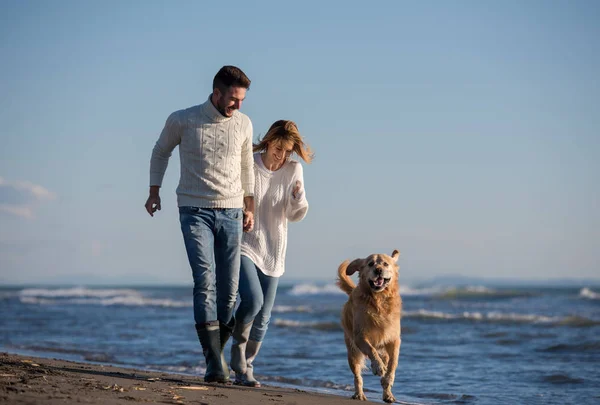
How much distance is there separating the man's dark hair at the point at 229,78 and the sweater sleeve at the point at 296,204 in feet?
3.33

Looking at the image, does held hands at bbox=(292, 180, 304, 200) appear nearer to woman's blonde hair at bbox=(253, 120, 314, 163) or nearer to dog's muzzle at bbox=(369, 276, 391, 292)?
woman's blonde hair at bbox=(253, 120, 314, 163)

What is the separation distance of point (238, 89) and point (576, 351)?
7.63 metres

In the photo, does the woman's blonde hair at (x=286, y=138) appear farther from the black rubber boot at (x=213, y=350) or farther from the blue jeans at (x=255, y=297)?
the black rubber boot at (x=213, y=350)

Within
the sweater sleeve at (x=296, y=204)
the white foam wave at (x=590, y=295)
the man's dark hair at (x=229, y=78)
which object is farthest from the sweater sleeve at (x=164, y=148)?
the white foam wave at (x=590, y=295)

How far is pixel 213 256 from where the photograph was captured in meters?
5.21

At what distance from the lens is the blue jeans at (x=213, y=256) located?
5039 mm

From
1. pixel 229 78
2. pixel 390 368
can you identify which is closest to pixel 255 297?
pixel 390 368

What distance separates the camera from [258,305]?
542cm

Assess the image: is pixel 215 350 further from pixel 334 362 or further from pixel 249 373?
pixel 334 362

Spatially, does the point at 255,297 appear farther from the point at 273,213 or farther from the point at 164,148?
the point at 164,148

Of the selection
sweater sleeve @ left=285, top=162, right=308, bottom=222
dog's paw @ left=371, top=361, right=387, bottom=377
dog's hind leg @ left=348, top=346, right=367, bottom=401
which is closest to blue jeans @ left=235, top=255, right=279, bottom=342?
sweater sleeve @ left=285, top=162, right=308, bottom=222

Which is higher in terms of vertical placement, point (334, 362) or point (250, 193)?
point (250, 193)

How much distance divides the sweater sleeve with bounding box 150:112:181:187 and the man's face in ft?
1.06

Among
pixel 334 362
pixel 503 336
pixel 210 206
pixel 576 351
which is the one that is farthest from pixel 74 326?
pixel 210 206
